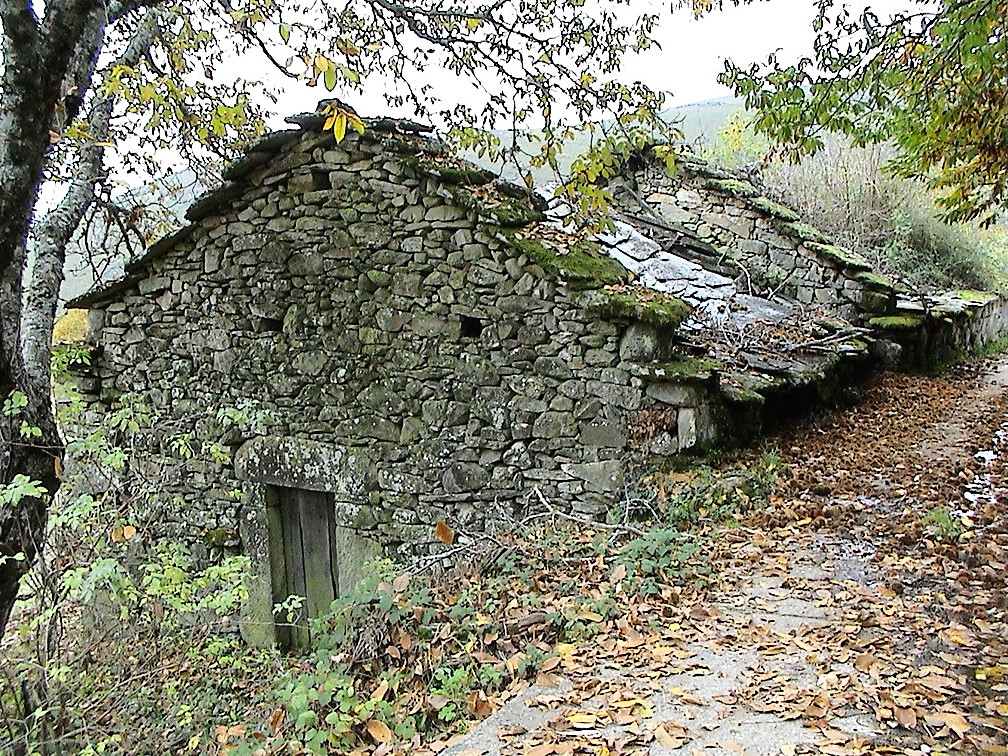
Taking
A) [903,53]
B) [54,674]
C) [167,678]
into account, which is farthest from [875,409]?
[54,674]

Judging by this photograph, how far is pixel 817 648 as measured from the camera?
3441 mm

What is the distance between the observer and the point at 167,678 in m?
5.59

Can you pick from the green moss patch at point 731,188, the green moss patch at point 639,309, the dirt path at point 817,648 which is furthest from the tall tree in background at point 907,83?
the green moss patch at point 731,188

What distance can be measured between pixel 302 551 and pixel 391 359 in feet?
7.07

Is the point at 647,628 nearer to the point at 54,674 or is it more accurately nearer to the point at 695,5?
the point at 54,674

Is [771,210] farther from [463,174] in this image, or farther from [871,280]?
[463,174]

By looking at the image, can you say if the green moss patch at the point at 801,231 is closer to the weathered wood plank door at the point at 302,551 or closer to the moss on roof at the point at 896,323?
the moss on roof at the point at 896,323

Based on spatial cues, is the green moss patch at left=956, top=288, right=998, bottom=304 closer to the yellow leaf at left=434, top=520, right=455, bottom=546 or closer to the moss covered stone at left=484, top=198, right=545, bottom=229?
the moss covered stone at left=484, top=198, right=545, bottom=229

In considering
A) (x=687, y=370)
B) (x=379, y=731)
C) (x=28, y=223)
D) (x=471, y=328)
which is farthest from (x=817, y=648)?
(x=28, y=223)

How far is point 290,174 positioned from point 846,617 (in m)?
5.55

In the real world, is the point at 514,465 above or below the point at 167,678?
above

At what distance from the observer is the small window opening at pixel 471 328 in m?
6.16

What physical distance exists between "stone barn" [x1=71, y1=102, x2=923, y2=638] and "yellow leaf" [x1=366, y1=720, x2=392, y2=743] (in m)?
2.52

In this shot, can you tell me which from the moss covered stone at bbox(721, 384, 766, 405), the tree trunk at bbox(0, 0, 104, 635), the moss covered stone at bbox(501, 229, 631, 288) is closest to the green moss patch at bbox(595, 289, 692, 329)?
the moss covered stone at bbox(501, 229, 631, 288)
